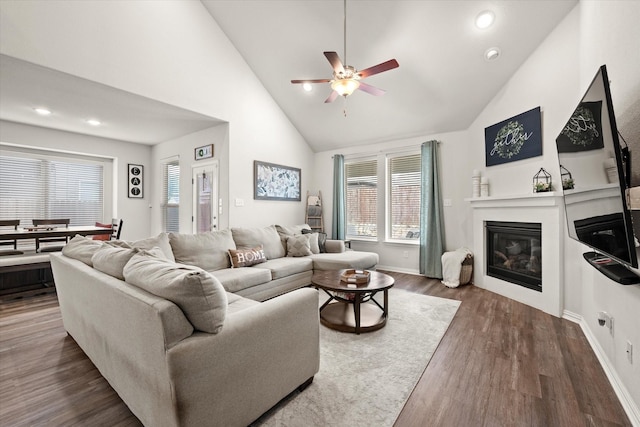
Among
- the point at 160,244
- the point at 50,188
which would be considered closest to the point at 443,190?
the point at 160,244

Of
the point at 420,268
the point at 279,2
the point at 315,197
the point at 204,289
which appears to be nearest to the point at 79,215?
the point at 315,197

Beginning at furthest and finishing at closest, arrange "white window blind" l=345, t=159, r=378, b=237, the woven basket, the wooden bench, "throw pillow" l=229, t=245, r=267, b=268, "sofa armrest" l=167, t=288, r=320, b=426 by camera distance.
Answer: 1. "white window blind" l=345, t=159, r=378, b=237
2. the woven basket
3. the wooden bench
4. "throw pillow" l=229, t=245, r=267, b=268
5. "sofa armrest" l=167, t=288, r=320, b=426

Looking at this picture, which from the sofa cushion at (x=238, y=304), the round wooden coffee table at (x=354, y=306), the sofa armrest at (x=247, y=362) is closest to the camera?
the sofa armrest at (x=247, y=362)

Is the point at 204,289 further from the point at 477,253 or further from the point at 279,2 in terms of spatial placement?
the point at 477,253

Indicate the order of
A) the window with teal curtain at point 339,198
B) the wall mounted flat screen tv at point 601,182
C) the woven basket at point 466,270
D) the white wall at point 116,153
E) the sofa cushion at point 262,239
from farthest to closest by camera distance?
the window with teal curtain at point 339,198, the white wall at point 116,153, the woven basket at point 466,270, the sofa cushion at point 262,239, the wall mounted flat screen tv at point 601,182

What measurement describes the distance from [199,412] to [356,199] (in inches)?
193

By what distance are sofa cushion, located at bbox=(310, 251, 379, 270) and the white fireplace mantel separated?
1.65m

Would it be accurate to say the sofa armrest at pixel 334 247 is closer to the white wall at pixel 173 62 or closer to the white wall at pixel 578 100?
the white wall at pixel 173 62

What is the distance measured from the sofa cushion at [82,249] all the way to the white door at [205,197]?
7.69 feet

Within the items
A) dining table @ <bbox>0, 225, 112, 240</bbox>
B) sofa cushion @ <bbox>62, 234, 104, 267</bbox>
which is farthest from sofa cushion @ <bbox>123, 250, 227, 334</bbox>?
dining table @ <bbox>0, 225, 112, 240</bbox>

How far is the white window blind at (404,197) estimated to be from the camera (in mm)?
5113

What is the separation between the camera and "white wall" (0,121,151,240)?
16.0ft

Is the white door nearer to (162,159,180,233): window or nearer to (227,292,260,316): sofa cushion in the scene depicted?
(162,159,180,233): window

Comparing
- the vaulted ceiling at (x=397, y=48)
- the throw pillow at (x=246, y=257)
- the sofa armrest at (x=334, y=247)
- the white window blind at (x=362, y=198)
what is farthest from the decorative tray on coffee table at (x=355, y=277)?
the vaulted ceiling at (x=397, y=48)
